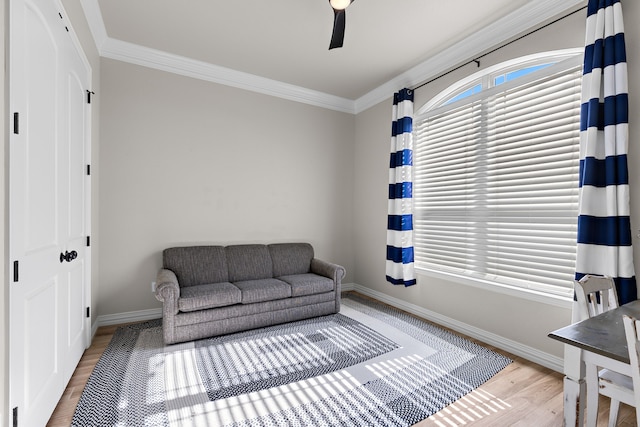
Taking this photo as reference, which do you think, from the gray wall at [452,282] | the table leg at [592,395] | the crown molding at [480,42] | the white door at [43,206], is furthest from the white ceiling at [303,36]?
the table leg at [592,395]

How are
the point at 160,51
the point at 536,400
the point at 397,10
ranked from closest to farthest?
the point at 536,400 < the point at 397,10 < the point at 160,51

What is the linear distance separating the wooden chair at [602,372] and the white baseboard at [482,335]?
83cm

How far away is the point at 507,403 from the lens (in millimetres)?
2031

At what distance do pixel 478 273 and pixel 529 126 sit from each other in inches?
55.6

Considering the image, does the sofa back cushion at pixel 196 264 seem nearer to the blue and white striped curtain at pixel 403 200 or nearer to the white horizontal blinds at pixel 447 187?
the blue and white striped curtain at pixel 403 200

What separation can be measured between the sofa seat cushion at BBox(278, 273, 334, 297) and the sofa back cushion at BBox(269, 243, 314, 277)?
16cm

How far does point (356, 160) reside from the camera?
478 cm

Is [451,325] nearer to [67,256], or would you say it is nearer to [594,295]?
[594,295]

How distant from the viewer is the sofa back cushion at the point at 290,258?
3.90 m

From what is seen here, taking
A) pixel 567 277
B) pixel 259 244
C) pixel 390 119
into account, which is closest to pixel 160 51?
pixel 259 244

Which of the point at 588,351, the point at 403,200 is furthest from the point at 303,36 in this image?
the point at 588,351

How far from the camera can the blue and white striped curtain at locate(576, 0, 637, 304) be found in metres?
2.03

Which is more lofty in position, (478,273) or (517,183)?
(517,183)

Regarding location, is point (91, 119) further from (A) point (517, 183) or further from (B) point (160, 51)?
(A) point (517, 183)
